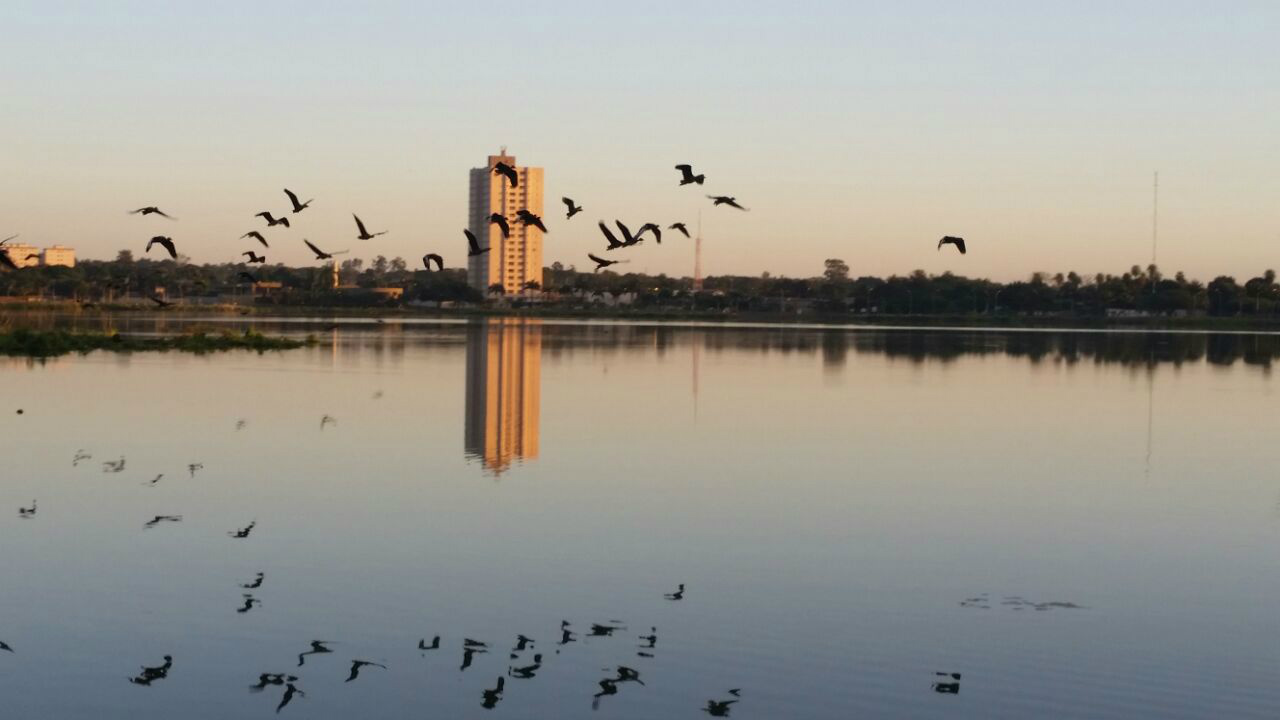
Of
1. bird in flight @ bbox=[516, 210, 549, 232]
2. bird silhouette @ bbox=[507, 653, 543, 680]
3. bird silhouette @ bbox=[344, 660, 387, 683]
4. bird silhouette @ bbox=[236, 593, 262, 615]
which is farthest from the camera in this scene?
bird in flight @ bbox=[516, 210, 549, 232]

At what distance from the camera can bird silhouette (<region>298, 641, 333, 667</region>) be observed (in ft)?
52.2

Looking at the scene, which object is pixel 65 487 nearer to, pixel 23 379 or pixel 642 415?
pixel 642 415

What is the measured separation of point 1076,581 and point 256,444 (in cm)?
2280

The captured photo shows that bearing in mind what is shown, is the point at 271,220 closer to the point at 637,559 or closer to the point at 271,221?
the point at 271,221

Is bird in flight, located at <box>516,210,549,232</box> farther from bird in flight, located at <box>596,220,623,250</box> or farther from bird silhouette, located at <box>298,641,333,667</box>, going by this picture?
bird silhouette, located at <box>298,641,333,667</box>

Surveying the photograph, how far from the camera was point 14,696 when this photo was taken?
14.3m

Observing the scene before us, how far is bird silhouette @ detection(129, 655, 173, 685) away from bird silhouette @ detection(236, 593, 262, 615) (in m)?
2.35

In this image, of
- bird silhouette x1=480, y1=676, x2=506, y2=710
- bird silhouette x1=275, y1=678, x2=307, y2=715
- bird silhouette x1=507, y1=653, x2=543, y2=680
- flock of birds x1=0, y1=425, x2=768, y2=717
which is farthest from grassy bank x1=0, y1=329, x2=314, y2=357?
bird silhouette x1=480, y1=676, x2=506, y2=710

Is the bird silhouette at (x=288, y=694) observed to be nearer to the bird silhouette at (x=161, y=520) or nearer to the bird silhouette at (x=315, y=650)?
the bird silhouette at (x=315, y=650)

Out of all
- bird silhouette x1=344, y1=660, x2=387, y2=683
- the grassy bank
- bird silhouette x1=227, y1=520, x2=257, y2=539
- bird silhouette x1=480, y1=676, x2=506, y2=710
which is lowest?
bird silhouette x1=480, y1=676, x2=506, y2=710

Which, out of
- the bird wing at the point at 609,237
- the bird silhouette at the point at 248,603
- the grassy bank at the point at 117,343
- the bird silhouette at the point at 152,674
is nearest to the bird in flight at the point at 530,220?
the bird wing at the point at 609,237

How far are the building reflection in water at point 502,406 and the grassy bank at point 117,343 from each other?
1353cm

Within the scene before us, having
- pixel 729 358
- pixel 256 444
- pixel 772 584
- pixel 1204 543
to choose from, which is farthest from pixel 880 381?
pixel 772 584

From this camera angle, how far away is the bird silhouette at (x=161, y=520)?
24.0 m
